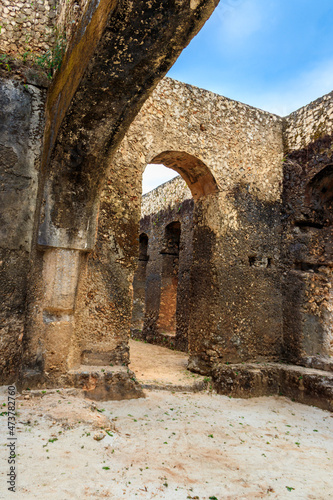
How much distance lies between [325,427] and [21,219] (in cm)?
405

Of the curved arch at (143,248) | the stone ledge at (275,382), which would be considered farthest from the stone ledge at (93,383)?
the curved arch at (143,248)

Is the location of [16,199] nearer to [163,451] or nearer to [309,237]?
[163,451]

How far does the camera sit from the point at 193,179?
5.63 meters

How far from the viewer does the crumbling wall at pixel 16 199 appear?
3.79 metres

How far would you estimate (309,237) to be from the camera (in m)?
5.58

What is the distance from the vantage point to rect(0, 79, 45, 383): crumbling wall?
149 inches

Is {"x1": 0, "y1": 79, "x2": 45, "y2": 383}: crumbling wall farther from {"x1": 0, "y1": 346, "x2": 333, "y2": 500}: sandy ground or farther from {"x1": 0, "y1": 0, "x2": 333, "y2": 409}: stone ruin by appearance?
{"x1": 0, "y1": 346, "x2": 333, "y2": 500}: sandy ground

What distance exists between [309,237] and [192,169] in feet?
6.87

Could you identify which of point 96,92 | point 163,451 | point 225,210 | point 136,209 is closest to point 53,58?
point 96,92

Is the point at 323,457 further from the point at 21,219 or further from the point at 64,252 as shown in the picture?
the point at 21,219

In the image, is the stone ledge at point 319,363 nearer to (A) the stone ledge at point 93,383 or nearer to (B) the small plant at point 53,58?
(A) the stone ledge at point 93,383

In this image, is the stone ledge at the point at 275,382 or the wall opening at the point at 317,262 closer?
the stone ledge at the point at 275,382

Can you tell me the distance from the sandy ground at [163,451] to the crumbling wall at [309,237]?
1.45 m

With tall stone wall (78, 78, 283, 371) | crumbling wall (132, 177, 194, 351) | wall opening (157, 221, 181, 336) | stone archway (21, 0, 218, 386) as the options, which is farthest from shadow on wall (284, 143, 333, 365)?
wall opening (157, 221, 181, 336)
